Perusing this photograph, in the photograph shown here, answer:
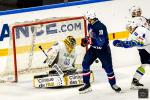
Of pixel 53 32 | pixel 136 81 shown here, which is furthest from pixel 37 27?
pixel 136 81

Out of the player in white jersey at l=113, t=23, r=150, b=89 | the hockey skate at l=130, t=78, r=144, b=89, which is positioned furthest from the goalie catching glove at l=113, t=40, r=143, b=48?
the hockey skate at l=130, t=78, r=144, b=89

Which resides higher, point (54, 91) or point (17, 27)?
point (17, 27)

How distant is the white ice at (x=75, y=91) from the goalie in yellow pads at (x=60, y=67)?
0.09 m

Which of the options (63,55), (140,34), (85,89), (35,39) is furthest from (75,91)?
(140,34)

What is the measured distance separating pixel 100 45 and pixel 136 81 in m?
0.70

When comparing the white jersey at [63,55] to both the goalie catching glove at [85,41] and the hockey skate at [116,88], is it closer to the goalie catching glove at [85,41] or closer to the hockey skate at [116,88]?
the goalie catching glove at [85,41]

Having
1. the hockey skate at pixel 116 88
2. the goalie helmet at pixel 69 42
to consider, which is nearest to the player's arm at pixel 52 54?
the goalie helmet at pixel 69 42

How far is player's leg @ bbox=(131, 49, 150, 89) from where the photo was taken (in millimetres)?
7484

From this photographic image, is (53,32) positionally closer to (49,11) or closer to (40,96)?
(49,11)

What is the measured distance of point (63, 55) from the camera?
780 cm

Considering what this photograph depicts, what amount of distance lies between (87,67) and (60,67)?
532 mm

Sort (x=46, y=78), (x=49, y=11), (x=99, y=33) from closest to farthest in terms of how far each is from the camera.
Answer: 1. (x=99, y=33)
2. (x=46, y=78)
3. (x=49, y=11)

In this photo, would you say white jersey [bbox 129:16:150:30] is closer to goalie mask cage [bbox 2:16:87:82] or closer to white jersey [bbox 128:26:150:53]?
white jersey [bbox 128:26:150:53]

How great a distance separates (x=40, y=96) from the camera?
7480mm
